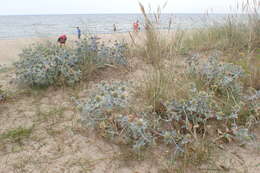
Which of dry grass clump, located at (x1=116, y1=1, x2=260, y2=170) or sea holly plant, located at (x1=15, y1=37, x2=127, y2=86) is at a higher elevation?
sea holly plant, located at (x1=15, y1=37, x2=127, y2=86)

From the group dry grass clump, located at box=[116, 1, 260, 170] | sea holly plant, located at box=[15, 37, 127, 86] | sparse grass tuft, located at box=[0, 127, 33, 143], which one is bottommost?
sparse grass tuft, located at box=[0, 127, 33, 143]

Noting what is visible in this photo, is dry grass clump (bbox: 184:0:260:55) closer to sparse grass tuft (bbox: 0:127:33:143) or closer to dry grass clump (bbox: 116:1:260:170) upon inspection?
dry grass clump (bbox: 116:1:260:170)

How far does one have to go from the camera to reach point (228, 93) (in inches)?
78.5

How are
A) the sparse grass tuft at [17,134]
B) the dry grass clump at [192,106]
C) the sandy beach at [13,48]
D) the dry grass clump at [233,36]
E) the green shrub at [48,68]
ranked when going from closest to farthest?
1. the dry grass clump at [192,106]
2. the sparse grass tuft at [17,134]
3. the green shrub at [48,68]
4. the dry grass clump at [233,36]
5. the sandy beach at [13,48]

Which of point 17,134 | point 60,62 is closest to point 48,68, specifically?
point 60,62

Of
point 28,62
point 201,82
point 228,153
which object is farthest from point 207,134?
point 28,62

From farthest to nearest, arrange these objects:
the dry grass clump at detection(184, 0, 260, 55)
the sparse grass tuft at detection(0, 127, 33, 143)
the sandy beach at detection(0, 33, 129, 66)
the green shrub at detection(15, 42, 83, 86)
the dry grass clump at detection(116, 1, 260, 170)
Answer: the sandy beach at detection(0, 33, 129, 66) → the dry grass clump at detection(184, 0, 260, 55) → the green shrub at detection(15, 42, 83, 86) → the sparse grass tuft at detection(0, 127, 33, 143) → the dry grass clump at detection(116, 1, 260, 170)

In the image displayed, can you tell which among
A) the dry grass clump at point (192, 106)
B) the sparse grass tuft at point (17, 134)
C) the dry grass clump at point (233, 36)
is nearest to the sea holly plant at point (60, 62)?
the sparse grass tuft at point (17, 134)

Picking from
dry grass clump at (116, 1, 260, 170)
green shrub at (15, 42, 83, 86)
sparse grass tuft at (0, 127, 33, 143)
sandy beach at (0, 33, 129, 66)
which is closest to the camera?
dry grass clump at (116, 1, 260, 170)

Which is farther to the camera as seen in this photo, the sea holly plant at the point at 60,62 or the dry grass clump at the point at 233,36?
the dry grass clump at the point at 233,36

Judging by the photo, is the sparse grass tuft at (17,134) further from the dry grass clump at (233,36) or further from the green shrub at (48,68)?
the dry grass clump at (233,36)

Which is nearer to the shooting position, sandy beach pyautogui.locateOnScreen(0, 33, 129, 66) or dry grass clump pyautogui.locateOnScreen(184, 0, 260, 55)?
dry grass clump pyautogui.locateOnScreen(184, 0, 260, 55)

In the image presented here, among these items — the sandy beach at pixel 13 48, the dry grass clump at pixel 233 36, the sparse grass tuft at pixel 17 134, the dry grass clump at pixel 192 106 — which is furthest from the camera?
the sandy beach at pixel 13 48

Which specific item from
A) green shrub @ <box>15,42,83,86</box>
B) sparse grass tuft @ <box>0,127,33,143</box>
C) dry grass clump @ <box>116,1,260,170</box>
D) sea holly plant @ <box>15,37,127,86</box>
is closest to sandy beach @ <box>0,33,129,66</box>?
sea holly plant @ <box>15,37,127,86</box>
